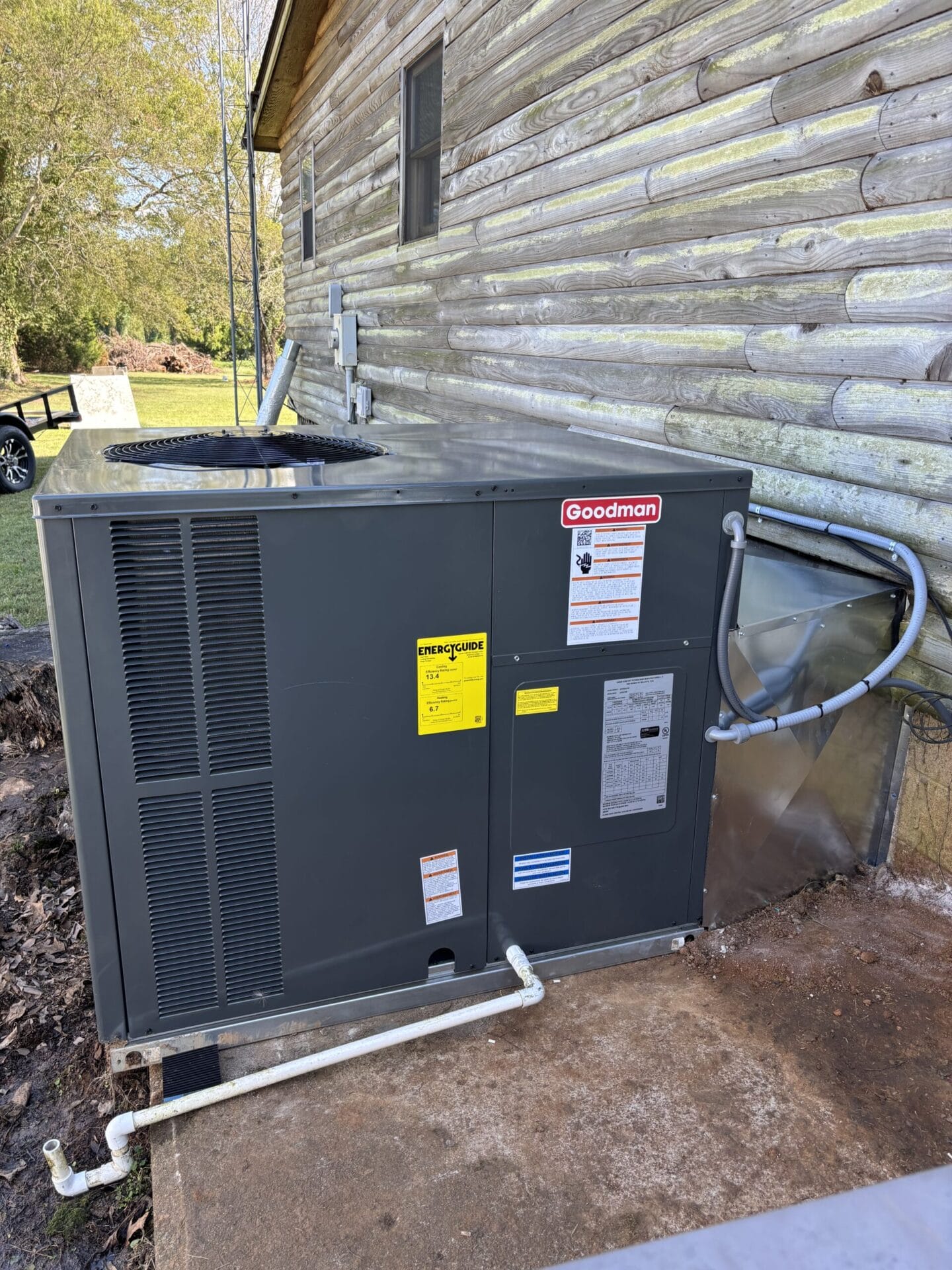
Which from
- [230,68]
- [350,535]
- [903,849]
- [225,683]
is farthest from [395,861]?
[230,68]

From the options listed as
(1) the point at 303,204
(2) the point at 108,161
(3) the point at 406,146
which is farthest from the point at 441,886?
(2) the point at 108,161

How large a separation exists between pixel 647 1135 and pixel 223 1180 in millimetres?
839

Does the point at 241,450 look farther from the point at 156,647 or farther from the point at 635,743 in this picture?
the point at 635,743

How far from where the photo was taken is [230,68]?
26.0 meters

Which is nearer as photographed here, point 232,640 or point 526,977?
point 232,640

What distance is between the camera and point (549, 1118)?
192cm

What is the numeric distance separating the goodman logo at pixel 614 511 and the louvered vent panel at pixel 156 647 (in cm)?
84

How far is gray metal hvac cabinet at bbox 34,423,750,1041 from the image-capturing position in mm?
1836

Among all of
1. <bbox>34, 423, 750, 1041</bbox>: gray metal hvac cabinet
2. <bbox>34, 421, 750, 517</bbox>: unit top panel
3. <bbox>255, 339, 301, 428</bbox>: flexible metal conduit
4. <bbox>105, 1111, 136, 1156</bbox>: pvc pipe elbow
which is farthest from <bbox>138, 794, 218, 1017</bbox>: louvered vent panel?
<bbox>255, 339, 301, 428</bbox>: flexible metal conduit

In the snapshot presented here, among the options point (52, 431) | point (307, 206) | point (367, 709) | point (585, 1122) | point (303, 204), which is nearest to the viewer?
point (585, 1122)

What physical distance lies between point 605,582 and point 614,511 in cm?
17

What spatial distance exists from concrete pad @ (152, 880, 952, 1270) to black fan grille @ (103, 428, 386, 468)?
1.37 m

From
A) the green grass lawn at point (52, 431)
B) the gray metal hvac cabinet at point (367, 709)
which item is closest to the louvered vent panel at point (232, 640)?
the gray metal hvac cabinet at point (367, 709)

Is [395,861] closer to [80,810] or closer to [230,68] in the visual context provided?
[80,810]
